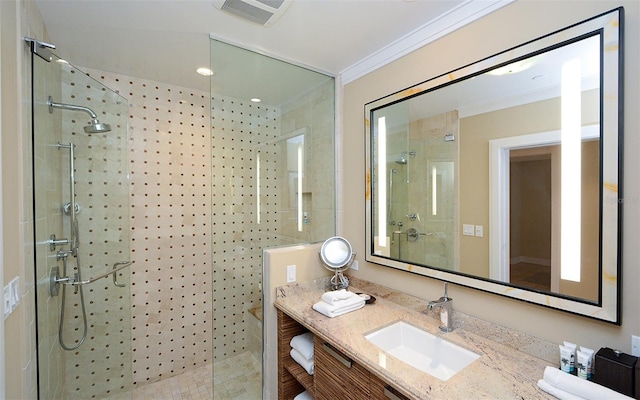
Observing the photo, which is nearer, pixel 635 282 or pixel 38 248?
pixel 635 282

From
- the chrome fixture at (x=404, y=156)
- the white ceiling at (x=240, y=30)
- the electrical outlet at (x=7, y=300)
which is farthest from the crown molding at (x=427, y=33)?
the electrical outlet at (x=7, y=300)

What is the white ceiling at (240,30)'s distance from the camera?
1481mm

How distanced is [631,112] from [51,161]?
2.65 metres

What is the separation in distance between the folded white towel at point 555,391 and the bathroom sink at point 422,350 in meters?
0.27

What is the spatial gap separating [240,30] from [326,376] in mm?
2063

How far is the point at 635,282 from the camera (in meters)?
1.00

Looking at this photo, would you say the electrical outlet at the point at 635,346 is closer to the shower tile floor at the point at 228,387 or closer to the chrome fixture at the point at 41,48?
the shower tile floor at the point at 228,387

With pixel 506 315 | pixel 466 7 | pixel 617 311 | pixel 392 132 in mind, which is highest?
pixel 466 7

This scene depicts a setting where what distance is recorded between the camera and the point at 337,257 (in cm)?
212

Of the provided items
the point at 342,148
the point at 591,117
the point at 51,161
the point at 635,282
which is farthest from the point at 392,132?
the point at 51,161

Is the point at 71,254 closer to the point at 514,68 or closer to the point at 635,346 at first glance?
the point at 514,68

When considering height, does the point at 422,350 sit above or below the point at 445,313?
below

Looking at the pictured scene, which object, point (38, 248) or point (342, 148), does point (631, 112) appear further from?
point (38, 248)

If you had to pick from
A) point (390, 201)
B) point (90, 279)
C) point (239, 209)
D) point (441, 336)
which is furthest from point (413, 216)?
point (90, 279)
